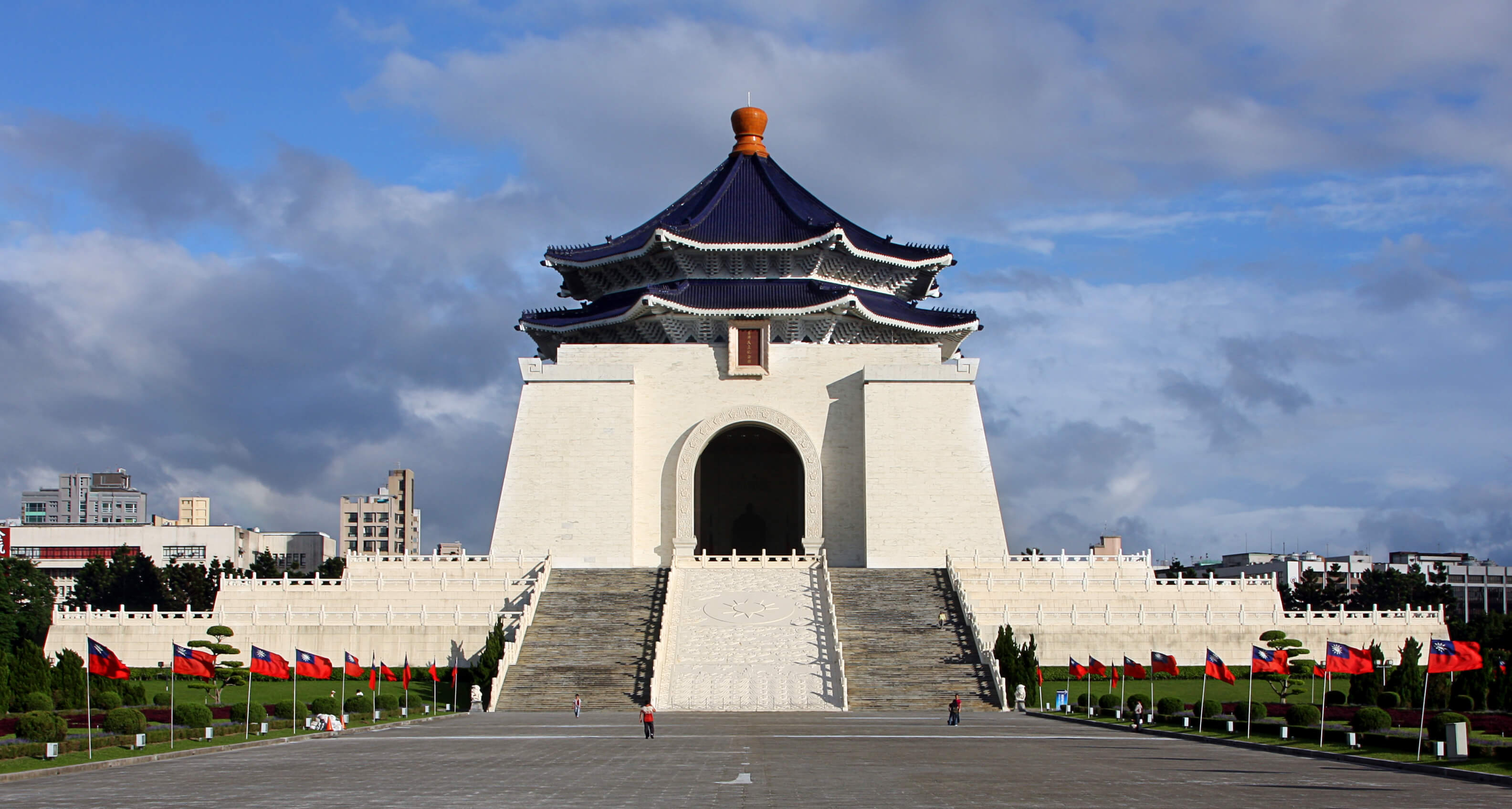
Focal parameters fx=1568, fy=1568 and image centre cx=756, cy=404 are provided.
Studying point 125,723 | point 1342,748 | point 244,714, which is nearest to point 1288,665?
point 1342,748

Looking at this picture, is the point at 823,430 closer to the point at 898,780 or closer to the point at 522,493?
the point at 522,493

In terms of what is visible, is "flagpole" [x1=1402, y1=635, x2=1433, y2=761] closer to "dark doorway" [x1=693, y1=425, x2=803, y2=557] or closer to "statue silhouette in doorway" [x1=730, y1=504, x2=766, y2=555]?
"dark doorway" [x1=693, y1=425, x2=803, y2=557]

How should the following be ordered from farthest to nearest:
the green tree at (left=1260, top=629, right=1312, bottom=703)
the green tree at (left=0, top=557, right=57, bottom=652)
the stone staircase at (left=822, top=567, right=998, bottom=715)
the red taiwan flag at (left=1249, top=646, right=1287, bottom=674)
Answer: the green tree at (left=0, top=557, right=57, bottom=652)
the green tree at (left=1260, top=629, right=1312, bottom=703)
the stone staircase at (left=822, top=567, right=998, bottom=715)
the red taiwan flag at (left=1249, top=646, right=1287, bottom=674)

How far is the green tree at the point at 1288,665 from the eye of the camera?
29078mm

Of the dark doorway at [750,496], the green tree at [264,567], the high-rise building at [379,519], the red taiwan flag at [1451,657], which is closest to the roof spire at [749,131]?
the dark doorway at [750,496]

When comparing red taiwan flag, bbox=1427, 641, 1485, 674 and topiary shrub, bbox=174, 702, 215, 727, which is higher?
red taiwan flag, bbox=1427, 641, 1485, 674

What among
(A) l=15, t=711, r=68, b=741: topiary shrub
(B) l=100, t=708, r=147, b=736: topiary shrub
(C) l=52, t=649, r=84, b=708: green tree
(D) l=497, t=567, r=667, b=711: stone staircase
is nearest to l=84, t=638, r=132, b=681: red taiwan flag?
(B) l=100, t=708, r=147, b=736: topiary shrub

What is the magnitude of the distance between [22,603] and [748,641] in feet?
109

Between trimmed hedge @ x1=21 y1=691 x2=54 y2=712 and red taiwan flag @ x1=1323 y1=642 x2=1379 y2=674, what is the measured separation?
18256mm

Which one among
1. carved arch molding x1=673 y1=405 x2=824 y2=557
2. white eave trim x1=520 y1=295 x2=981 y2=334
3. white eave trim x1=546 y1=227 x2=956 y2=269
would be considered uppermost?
white eave trim x1=546 y1=227 x2=956 y2=269

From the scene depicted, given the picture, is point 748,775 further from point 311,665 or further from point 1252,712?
point 311,665

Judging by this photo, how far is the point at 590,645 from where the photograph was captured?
100 feet

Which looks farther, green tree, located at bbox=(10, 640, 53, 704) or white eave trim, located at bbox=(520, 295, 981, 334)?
white eave trim, located at bbox=(520, 295, 981, 334)

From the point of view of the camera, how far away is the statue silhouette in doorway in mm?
48719
